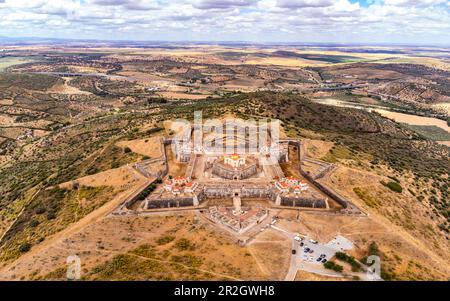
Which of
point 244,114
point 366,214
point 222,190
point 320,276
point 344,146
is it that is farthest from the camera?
point 244,114

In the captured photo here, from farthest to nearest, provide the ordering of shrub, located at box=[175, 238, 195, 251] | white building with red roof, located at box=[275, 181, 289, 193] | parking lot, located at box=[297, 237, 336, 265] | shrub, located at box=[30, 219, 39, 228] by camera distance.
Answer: white building with red roof, located at box=[275, 181, 289, 193]
shrub, located at box=[30, 219, 39, 228]
shrub, located at box=[175, 238, 195, 251]
parking lot, located at box=[297, 237, 336, 265]

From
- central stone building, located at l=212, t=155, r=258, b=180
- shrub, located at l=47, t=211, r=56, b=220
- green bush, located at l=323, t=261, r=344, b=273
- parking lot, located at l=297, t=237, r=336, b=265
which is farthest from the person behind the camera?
central stone building, located at l=212, t=155, r=258, b=180

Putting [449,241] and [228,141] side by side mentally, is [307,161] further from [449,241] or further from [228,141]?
[449,241]

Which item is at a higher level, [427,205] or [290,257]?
[290,257]

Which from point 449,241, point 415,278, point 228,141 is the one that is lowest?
point 449,241

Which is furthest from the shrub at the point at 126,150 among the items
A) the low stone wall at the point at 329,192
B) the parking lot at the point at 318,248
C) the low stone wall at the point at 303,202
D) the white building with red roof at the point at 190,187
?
the parking lot at the point at 318,248

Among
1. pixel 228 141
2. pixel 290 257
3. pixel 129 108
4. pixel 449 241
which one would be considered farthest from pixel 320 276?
pixel 129 108

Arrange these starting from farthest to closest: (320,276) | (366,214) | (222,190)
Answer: (222,190)
(366,214)
(320,276)

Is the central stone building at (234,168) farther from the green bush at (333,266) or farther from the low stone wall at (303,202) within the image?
the green bush at (333,266)

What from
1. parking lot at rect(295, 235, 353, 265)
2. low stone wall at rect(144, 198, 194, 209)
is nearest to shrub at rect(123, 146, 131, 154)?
low stone wall at rect(144, 198, 194, 209)

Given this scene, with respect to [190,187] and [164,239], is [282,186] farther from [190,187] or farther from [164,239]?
[164,239]

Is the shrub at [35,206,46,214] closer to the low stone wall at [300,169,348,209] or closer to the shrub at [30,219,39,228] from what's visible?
the shrub at [30,219,39,228]
